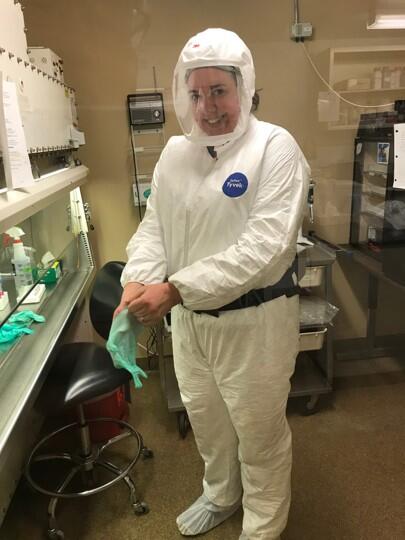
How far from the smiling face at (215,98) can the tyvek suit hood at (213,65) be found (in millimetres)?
16

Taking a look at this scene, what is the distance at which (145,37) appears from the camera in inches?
92.5

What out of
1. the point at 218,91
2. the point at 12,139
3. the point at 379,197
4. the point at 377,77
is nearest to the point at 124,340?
the point at 12,139

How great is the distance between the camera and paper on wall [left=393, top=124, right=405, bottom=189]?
221 centimetres

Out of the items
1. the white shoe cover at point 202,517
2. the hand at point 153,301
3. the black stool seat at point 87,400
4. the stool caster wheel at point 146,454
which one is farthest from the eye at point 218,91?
the stool caster wheel at point 146,454

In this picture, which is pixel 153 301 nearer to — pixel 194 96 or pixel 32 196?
pixel 32 196

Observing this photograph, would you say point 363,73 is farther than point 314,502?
Yes

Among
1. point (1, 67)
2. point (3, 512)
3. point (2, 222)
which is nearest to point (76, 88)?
point (1, 67)

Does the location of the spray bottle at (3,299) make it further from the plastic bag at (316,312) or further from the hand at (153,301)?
the plastic bag at (316,312)

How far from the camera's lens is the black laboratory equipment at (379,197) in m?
2.26

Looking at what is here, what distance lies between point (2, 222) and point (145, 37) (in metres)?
1.71

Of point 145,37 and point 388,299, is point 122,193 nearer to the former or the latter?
point 145,37

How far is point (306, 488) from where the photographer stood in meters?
1.83

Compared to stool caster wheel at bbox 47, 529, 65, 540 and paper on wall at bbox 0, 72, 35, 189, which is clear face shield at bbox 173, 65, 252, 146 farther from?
stool caster wheel at bbox 47, 529, 65, 540

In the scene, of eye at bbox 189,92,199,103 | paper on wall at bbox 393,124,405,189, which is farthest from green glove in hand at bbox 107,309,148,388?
paper on wall at bbox 393,124,405,189
